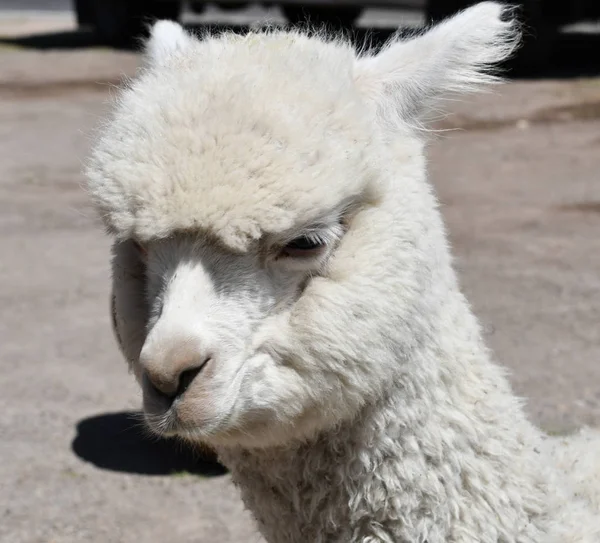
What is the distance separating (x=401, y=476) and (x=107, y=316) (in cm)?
471

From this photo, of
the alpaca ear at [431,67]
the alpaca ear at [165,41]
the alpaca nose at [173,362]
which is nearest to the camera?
the alpaca nose at [173,362]

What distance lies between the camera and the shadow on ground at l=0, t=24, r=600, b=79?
51.0 feet

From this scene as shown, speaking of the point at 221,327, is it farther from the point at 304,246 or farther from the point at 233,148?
the point at 233,148

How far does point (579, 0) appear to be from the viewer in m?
15.4

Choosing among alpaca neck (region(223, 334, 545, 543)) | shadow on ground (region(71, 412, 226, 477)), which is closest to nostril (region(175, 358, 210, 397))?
alpaca neck (region(223, 334, 545, 543))

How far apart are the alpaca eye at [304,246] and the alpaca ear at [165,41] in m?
0.72

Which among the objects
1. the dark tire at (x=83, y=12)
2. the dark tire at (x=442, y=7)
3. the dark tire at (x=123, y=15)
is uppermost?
the dark tire at (x=442, y=7)

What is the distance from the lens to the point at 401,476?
2.40 m

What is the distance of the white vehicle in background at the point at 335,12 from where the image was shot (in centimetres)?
1533

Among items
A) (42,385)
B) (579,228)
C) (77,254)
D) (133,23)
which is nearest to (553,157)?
(579,228)

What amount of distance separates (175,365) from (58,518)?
8.47ft

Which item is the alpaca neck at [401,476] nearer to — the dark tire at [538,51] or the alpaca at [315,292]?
the alpaca at [315,292]

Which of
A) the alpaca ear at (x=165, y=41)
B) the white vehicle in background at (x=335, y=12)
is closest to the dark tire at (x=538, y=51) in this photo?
the white vehicle in background at (x=335, y=12)

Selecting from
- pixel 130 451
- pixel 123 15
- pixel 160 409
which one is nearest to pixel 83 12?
pixel 123 15
